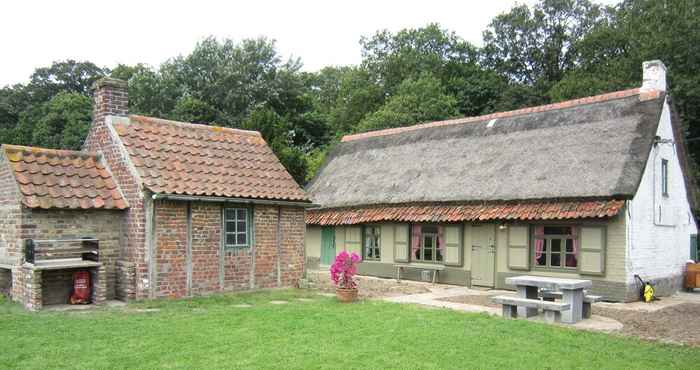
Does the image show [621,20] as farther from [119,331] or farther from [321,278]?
[119,331]

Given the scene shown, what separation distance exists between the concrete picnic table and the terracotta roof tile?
354 cm

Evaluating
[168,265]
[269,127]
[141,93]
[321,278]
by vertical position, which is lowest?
[321,278]

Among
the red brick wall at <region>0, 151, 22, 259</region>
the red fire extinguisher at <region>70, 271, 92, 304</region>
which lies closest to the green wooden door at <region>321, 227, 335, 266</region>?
the red fire extinguisher at <region>70, 271, 92, 304</region>

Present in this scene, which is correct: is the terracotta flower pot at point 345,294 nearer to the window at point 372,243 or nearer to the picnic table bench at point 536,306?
the picnic table bench at point 536,306

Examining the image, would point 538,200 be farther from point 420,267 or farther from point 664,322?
point 664,322

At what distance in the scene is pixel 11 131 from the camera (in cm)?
4312

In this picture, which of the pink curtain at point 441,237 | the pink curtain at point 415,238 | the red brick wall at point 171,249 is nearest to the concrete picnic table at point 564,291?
the pink curtain at point 441,237

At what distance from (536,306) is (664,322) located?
2624 millimetres

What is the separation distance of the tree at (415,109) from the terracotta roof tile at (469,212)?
14073 mm

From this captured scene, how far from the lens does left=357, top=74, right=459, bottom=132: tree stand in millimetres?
34969

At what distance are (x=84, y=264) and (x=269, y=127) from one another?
49.1 ft

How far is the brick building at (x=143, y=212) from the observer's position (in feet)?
37.6

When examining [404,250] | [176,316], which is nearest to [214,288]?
[176,316]

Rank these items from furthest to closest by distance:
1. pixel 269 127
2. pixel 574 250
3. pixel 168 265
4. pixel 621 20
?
pixel 621 20 < pixel 269 127 < pixel 574 250 < pixel 168 265
